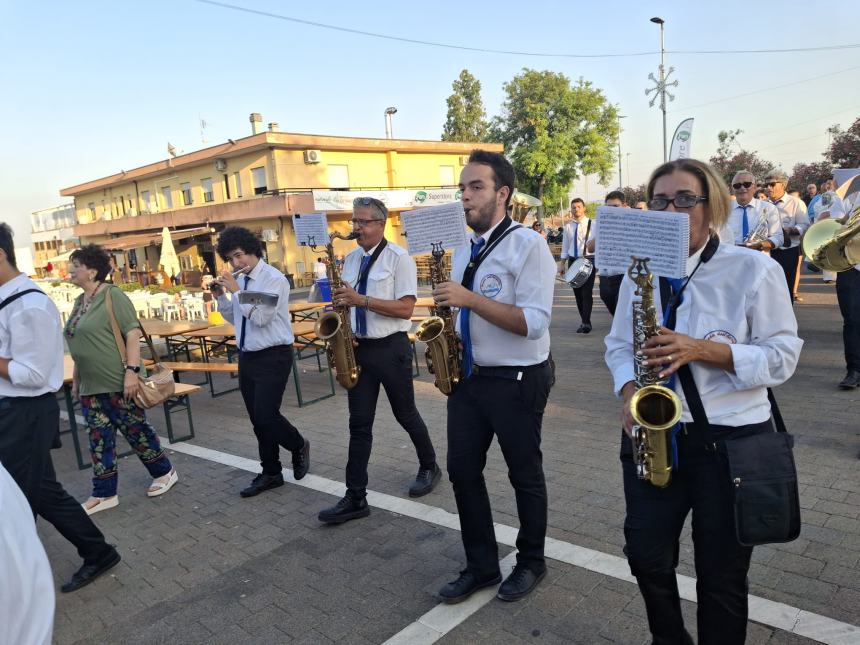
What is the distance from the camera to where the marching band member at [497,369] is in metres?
2.87

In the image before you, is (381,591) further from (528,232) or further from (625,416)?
(528,232)

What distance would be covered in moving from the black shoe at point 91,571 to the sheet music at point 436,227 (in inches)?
108

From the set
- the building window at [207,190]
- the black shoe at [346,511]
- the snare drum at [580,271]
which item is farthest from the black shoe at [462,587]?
the building window at [207,190]

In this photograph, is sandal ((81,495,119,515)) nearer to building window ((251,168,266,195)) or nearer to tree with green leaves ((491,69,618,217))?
building window ((251,168,266,195))

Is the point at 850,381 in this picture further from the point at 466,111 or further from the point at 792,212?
the point at 466,111

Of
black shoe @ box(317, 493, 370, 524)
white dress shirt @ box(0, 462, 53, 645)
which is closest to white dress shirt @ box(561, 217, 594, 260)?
black shoe @ box(317, 493, 370, 524)

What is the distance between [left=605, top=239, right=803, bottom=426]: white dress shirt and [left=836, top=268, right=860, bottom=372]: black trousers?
4.57 metres

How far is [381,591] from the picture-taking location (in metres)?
3.29

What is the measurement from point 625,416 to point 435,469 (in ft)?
8.74

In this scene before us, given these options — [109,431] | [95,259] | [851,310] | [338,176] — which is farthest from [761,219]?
[338,176]

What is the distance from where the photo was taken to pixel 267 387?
4.56m

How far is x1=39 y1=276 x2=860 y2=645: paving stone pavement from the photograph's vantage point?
2947 millimetres

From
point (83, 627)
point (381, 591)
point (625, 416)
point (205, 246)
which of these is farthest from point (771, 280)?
point (205, 246)

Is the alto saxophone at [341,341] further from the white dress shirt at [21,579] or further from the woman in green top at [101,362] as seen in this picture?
the white dress shirt at [21,579]
